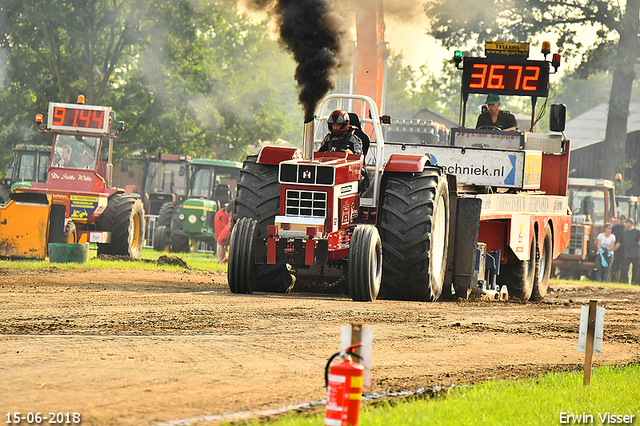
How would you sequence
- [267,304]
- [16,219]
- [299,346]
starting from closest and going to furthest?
[299,346], [267,304], [16,219]

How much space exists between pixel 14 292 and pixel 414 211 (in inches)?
202

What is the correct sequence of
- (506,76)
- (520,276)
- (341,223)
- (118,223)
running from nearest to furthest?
(341,223) < (520,276) < (506,76) < (118,223)

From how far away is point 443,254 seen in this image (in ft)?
42.1

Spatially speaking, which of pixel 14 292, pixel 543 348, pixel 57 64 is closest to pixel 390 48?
pixel 14 292

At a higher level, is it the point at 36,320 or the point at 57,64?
the point at 57,64

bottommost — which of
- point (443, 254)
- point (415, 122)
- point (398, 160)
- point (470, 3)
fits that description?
point (443, 254)

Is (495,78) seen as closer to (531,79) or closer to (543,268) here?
(531,79)

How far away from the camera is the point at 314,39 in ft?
46.2

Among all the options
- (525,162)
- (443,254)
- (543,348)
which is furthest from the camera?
(525,162)

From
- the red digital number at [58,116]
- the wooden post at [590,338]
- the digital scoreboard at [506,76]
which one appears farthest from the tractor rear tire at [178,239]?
the wooden post at [590,338]

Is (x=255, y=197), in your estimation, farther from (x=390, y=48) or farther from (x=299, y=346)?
(x=390, y=48)

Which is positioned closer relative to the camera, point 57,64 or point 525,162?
point 525,162

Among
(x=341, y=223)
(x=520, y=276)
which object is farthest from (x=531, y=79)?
(x=341, y=223)

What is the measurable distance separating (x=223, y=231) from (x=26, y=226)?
19.4ft
